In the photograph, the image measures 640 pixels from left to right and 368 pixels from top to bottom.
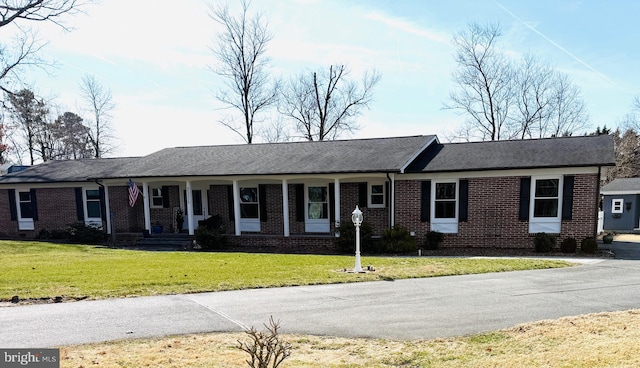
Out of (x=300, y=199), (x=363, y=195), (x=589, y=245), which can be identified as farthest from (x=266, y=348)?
(x=589, y=245)

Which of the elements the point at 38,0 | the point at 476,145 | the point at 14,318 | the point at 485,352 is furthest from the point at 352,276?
the point at 38,0

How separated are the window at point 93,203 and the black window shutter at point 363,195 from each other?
13.6 m

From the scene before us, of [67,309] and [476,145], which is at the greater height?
[476,145]

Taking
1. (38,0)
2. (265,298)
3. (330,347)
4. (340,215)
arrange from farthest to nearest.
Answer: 1. (38,0)
2. (340,215)
3. (265,298)
4. (330,347)

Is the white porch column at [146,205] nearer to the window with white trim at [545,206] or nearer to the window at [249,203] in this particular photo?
the window at [249,203]

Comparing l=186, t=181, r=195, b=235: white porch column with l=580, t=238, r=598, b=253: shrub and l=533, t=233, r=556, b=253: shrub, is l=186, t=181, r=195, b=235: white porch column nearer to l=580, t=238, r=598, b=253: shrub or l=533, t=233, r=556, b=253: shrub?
l=533, t=233, r=556, b=253: shrub

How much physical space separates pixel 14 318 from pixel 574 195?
16.0 m

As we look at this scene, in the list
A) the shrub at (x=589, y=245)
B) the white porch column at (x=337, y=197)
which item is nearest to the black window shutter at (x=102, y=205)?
the white porch column at (x=337, y=197)

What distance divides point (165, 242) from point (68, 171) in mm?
8705

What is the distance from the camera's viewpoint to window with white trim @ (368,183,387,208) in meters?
15.9

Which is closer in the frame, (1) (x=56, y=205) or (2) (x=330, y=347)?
(2) (x=330, y=347)

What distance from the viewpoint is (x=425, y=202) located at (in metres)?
14.7

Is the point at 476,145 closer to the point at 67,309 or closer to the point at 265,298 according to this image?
the point at 265,298

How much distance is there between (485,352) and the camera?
15.0 feet
